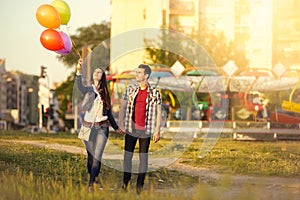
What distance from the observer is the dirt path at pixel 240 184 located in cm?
909

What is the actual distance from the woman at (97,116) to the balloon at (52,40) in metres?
1.57

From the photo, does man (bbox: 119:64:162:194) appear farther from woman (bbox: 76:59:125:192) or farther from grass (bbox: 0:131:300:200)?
grass (bbox: 0:131:300:200)

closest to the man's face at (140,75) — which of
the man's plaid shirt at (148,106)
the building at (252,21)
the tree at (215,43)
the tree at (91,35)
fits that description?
the man's plaid shirt at (148,106)

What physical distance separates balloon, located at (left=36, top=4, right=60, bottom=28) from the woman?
1679mm

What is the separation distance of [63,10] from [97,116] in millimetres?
2792

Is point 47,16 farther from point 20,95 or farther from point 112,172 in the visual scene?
point 20,95

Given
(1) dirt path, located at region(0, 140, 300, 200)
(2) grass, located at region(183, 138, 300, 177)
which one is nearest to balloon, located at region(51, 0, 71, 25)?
(1) dirt path, located at region(0, 140, 300, 200)

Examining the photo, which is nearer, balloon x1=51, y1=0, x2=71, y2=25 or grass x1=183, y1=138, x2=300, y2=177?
balloon x1=51, y1=0, x2=71, y2=25

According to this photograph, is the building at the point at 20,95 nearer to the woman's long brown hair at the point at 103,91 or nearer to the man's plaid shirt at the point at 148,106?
the woman's long brown hair at the point at 103,91

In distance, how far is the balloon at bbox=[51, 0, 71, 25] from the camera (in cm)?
1302

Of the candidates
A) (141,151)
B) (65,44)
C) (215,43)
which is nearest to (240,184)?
(141,151)

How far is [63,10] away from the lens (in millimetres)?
13070

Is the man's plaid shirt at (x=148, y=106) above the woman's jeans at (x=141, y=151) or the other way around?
above

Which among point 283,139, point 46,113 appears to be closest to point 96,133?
point 283,139
